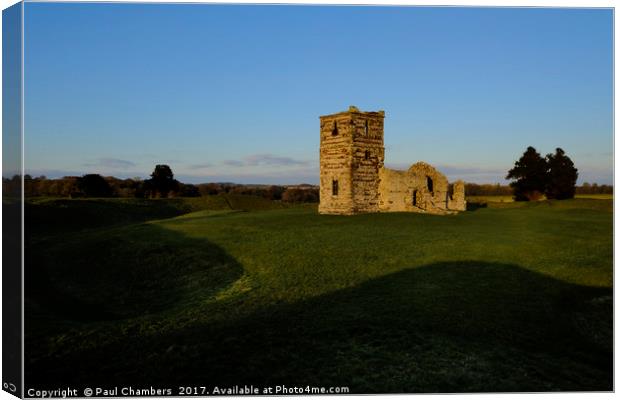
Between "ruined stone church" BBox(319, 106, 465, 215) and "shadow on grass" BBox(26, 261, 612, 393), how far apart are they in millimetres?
20866

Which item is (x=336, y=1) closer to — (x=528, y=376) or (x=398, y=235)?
(x=528, y=376)

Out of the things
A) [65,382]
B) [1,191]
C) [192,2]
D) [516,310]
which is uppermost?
[192,2]

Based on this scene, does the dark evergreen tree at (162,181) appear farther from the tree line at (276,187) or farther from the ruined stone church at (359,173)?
the ruined stone church at (359,173)

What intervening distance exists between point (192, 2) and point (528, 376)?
1164 cm

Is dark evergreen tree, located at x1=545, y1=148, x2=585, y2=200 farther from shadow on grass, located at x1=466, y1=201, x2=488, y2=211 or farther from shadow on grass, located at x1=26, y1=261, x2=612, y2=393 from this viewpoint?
shadow on grass, located at x1=26, y1=261, x2=612, y2=393

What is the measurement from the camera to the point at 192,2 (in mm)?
12656

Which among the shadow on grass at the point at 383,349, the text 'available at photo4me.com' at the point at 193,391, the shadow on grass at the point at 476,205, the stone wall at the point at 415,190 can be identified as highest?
the stone wall at the point at 415,190

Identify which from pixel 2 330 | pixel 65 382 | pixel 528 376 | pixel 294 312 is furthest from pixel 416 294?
pixel 2 330

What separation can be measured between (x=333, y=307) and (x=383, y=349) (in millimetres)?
3187

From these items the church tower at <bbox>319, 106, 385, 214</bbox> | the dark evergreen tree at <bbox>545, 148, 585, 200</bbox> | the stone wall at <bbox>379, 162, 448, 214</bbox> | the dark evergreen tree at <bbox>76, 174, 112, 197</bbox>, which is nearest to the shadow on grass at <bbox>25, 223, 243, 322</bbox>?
the church tower at <bbox>319, 106, 385, 214</bbox>

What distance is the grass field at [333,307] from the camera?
10.9 metres

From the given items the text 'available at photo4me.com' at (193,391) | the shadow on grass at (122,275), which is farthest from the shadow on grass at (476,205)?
the text 'available at photo4me.com' at (193,391)

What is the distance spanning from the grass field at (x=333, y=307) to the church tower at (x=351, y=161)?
8208mm

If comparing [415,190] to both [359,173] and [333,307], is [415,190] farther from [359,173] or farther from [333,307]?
Result: [333,307]
